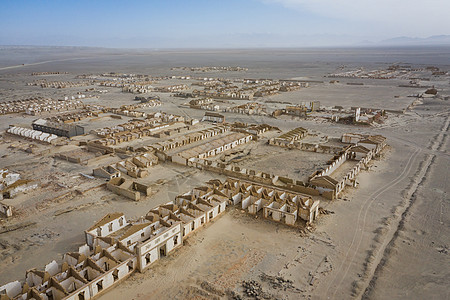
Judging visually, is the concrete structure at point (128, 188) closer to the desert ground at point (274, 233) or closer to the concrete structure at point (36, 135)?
the desert ground at point (274, 233)

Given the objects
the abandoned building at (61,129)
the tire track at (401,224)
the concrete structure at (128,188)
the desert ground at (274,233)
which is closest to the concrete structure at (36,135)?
the abandoned building at (61,129)

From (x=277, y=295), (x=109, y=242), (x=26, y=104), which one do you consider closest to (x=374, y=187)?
(x=277, y=295)

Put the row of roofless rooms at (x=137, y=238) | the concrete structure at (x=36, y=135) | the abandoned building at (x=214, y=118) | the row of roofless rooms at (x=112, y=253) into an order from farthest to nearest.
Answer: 1. the abandoned building at (x=214, y=118)
2. the concrete structure at (x=36, y=135)
3. the row of roofless rooms at (x=137, y=238)
4. the row of roofless rooms at (x=112, y=253)

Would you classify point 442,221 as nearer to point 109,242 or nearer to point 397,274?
point 397,274

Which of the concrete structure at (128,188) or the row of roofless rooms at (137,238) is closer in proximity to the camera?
the row of roofless rooms at (137,238)

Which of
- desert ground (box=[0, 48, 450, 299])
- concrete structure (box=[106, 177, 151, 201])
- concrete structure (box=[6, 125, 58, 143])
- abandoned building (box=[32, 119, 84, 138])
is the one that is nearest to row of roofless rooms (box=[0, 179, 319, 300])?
desert ground (box=[0, 48, 450, 299])

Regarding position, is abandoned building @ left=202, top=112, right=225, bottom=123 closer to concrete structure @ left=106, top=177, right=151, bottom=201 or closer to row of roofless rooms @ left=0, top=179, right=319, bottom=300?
row of roofless rooms @ left=0, top=179, right=319, bottom=300

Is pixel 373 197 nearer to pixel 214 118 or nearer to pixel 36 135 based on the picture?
pixel 214 118

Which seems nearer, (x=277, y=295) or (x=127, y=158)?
(x=277, y=295)
